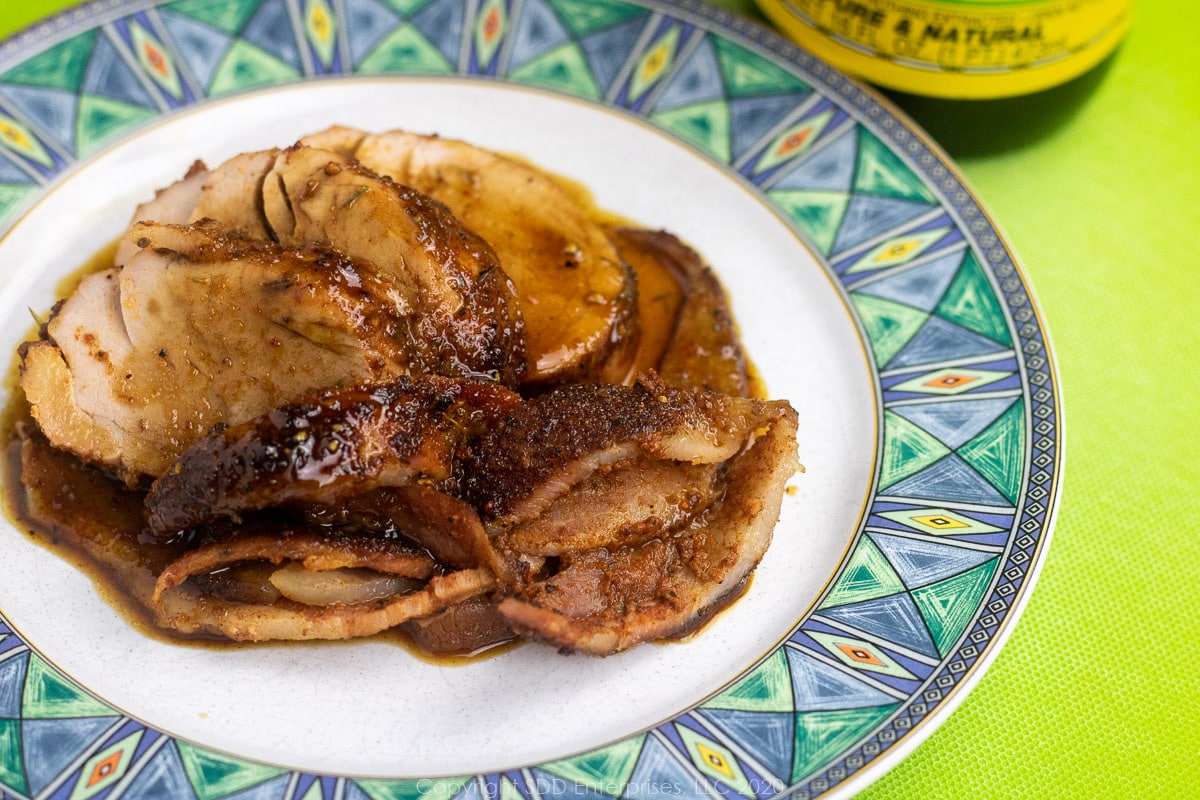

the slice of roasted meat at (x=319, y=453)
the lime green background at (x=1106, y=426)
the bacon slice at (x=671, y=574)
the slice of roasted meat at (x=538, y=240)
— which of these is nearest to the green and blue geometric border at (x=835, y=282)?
the bacon slice at (x=671, y=574)

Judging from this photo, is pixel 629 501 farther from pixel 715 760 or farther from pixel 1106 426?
pixel 1106 426

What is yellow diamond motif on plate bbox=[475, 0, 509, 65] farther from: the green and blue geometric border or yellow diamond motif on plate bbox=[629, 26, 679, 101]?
yellow diamond motif on plate bbox=[629, 26, 679, 101]

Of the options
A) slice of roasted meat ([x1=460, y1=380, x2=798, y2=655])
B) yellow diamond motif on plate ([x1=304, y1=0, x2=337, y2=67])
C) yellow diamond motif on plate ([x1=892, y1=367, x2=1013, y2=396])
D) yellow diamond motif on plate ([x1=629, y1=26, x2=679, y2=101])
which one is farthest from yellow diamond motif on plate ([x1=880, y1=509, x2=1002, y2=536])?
yellow diamond motif on plate ([x1=304, y1=0, x2=337, y2=67])

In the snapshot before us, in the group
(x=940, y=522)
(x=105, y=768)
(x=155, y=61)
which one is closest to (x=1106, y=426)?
(x=940, y=522)

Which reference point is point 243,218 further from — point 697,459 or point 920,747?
point 920,747

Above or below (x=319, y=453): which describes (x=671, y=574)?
below

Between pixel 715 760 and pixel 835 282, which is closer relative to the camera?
pixel 715 760

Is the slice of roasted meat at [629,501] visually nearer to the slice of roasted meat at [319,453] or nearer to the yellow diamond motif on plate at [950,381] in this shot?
the slice of roasted meat at [319,453]
